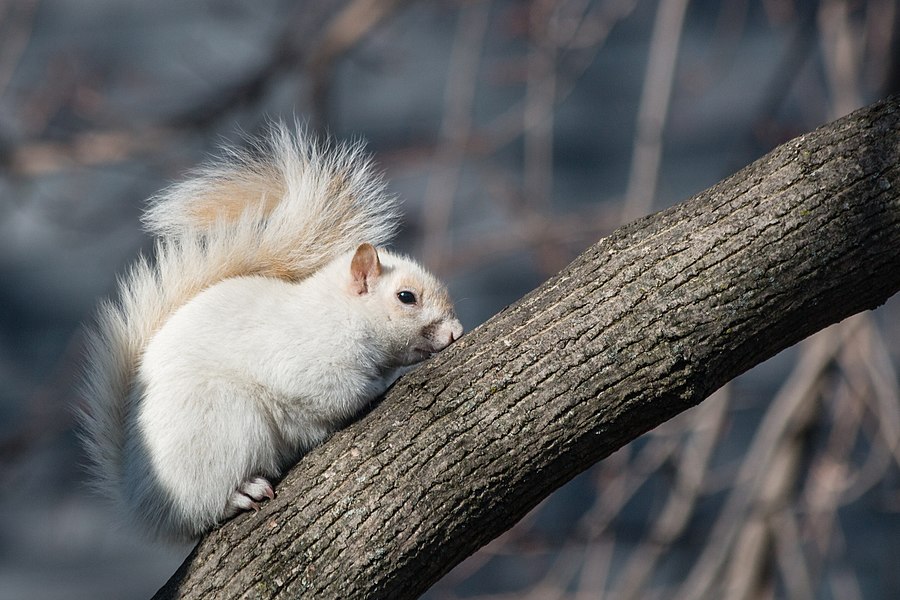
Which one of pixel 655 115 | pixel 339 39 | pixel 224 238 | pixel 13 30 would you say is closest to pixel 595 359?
pixel 224 238

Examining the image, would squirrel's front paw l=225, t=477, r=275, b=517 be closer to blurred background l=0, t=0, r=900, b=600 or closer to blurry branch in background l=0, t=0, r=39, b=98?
blurred background l=0, t=0, r=900, b=600

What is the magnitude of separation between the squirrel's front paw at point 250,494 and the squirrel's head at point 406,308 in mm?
365

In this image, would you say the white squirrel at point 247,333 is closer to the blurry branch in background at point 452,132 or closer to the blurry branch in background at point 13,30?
the blurry branch in background at point 452,132

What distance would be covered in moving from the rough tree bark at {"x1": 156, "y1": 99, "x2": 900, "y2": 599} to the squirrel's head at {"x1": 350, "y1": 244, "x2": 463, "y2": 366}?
29 centimetres

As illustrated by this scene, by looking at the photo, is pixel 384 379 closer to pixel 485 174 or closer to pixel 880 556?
pixel 485 174

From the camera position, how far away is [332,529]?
156cm

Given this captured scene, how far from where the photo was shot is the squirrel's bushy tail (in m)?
1.88

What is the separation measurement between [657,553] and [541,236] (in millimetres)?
1150

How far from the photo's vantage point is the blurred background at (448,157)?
12.3 feet

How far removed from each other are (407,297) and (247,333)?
313 millimetres

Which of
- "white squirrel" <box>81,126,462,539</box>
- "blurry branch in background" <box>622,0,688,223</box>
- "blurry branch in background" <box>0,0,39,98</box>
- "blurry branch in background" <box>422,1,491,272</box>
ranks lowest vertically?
"white squirrel" <box>81,126,462,539</box>

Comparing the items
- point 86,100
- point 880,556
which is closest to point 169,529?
point 86,100

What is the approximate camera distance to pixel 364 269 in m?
1.87

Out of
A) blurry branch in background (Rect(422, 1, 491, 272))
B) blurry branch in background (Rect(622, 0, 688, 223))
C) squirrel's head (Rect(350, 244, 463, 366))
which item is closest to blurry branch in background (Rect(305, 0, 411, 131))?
blurry branch in background (Rect(422, 1, 491, 272))
